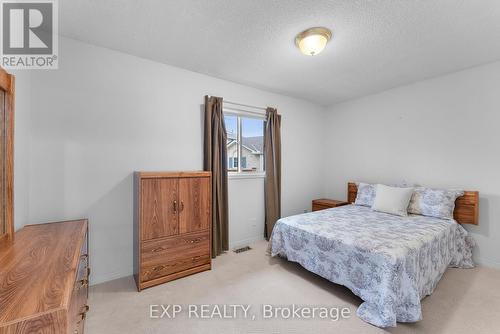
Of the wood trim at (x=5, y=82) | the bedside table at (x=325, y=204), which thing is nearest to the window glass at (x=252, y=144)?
the bedside table at (x=325, y=204)

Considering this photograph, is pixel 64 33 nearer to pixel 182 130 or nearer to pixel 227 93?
pixel 182 130

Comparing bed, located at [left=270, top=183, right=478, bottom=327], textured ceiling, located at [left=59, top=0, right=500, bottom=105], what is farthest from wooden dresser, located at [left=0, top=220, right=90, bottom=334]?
bed, located at [left=270, top=183, right=478, bottom=327]

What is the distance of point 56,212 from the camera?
207cm

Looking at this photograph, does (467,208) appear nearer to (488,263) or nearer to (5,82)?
(488,263)

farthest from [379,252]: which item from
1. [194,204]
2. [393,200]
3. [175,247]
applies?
[175,247]

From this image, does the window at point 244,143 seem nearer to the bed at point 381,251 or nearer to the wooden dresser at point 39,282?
the bed at point 381,251

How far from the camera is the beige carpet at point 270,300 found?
166cm

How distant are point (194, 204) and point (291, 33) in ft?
6.55

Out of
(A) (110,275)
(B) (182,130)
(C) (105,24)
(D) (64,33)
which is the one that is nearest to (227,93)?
(B) (182,130)

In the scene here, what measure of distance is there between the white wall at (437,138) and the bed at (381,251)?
0.79 ft

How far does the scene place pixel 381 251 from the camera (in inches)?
70.9

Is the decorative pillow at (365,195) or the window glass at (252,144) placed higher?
the window glass at (252,144)

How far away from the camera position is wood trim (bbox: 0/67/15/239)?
1375mm

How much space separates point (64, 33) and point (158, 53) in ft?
2.69
